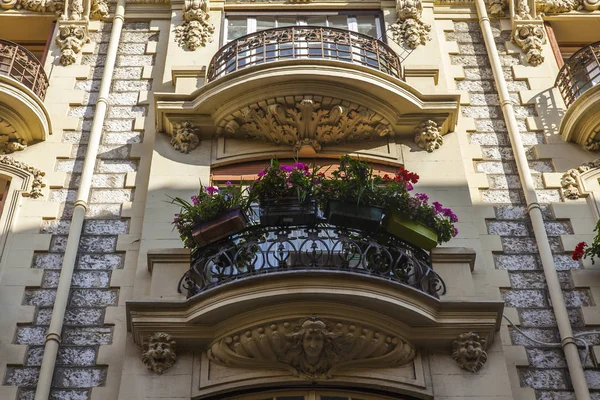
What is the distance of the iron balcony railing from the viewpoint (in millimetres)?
15414

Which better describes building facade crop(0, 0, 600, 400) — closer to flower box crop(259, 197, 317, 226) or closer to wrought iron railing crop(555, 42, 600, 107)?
wrought iron railing crop(555, 42, 600, 107)

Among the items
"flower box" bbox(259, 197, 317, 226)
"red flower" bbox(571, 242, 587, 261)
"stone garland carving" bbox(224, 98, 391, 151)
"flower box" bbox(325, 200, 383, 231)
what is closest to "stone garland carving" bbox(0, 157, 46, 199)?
"stone garland carving" bbox(224, 98, 391, 151)

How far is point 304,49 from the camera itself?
15.5 metres

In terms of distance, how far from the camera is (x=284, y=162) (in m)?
14.6

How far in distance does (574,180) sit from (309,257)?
439 cm

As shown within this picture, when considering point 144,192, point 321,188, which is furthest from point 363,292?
point 144,192

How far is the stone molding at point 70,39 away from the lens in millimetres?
16234

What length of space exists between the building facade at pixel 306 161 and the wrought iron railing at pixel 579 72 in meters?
0.04

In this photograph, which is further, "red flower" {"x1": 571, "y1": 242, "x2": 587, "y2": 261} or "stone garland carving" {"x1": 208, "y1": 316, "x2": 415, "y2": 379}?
"red flower" {"x1": 571, "y1": 242, "x2": 587, "y2": 261}

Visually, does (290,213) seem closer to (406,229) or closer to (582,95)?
(406,229)

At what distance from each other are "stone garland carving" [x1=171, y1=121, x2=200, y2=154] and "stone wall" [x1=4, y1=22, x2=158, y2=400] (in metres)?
0.65

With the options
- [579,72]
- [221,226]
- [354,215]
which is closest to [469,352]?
[354,215]

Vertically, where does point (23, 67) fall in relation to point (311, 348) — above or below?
above

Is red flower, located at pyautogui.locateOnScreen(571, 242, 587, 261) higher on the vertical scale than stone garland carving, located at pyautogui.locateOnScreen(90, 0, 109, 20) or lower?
lower
